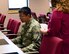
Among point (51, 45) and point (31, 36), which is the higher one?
point (51, 45)

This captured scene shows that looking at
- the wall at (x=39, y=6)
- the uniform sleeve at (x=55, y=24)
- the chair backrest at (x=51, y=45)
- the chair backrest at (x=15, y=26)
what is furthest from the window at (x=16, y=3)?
the chair backrest at (x=51, y=45)

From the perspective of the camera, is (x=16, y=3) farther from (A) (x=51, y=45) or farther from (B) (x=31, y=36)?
(A) (x=51, y=45)

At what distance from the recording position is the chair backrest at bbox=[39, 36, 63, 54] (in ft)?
5.85

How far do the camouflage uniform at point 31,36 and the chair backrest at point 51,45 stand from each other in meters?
0.29

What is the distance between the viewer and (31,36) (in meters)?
2.70

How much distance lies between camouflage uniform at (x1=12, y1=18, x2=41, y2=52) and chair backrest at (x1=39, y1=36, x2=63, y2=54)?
0.29 metres

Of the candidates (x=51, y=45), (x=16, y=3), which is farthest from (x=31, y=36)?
(x=16, y=3)

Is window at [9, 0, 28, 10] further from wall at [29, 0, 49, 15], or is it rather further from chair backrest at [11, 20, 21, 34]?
chair backrest at [11, 20, 21, 34]

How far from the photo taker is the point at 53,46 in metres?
1.88

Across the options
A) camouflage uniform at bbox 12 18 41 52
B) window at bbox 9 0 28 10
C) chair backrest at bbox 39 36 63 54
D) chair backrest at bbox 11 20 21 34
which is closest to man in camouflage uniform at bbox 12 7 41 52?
camouflage uniform at bbox 12 18 41 52

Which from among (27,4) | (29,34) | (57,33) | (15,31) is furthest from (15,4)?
(57,33)

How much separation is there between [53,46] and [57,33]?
16.0 inches

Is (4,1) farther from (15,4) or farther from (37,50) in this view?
(37,50)

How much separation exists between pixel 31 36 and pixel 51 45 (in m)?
0.79
